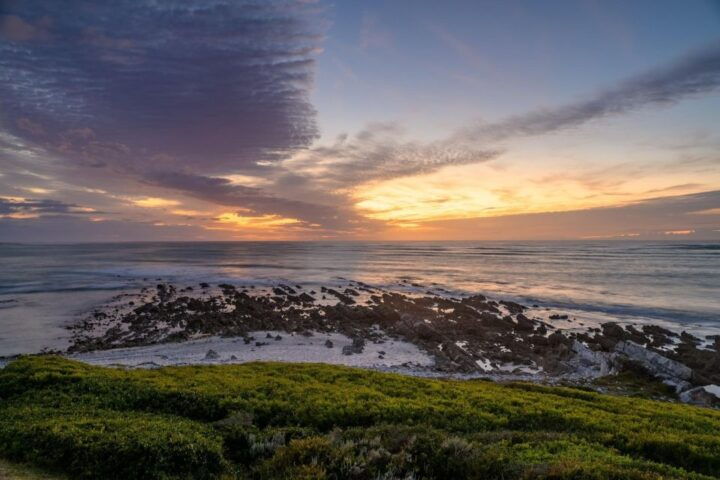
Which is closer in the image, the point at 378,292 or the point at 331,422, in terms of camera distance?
the point at 331,422

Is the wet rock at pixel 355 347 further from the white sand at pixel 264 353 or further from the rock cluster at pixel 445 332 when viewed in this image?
the white sand at pixel 264 353

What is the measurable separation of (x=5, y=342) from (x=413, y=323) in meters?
31.6

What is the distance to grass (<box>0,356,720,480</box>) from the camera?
7258mm

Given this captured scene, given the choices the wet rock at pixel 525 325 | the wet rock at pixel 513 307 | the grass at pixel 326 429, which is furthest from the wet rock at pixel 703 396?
the wet rock at pixel 513 307

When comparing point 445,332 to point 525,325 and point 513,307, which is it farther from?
point 513,307

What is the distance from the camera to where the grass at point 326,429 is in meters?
7.26

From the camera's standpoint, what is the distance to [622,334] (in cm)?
3291

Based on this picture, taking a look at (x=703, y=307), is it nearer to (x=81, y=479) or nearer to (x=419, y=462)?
(x=419, y=462)

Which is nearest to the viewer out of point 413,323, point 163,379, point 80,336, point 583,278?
point 163,379

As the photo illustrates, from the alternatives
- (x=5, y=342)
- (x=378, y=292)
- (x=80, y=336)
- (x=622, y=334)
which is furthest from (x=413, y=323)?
(x=5, y=342)

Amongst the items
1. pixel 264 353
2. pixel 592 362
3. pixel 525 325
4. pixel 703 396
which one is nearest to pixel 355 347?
pixel 264 353

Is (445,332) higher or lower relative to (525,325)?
higher

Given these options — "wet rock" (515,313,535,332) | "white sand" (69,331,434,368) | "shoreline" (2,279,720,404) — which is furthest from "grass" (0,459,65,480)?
"wet rock" (515,313,535,332)

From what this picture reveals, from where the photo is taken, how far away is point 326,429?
9.82 meters
